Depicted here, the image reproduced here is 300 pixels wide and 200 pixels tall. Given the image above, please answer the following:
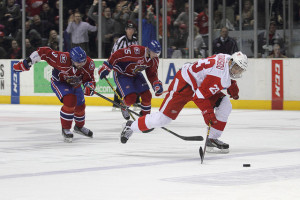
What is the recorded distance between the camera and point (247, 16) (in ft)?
48.3

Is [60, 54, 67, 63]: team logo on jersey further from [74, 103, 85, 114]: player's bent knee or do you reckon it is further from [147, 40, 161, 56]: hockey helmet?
[147, 40, 161, 56]: hockey helmet

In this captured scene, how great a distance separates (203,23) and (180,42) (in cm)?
66

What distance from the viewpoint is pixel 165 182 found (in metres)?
5.37

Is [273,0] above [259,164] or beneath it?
above

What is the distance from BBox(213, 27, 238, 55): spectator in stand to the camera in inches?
584

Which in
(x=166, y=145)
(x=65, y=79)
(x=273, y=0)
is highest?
(x=273, y=0)

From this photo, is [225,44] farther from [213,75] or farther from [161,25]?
[213,75]

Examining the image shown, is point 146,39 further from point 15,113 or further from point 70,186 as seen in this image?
point 70,186

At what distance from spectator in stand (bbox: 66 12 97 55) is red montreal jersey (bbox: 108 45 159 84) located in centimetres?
676

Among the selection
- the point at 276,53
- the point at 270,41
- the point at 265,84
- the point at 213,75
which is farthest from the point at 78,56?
the point at 270,41

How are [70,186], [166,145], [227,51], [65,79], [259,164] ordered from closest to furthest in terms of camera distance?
[70,186], [259,164], [166,145], [65,79], [227,51]

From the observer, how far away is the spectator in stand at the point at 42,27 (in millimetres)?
17172

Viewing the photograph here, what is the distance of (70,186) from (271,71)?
944cm

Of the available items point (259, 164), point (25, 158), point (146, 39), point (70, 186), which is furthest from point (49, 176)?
point (146, 39)
